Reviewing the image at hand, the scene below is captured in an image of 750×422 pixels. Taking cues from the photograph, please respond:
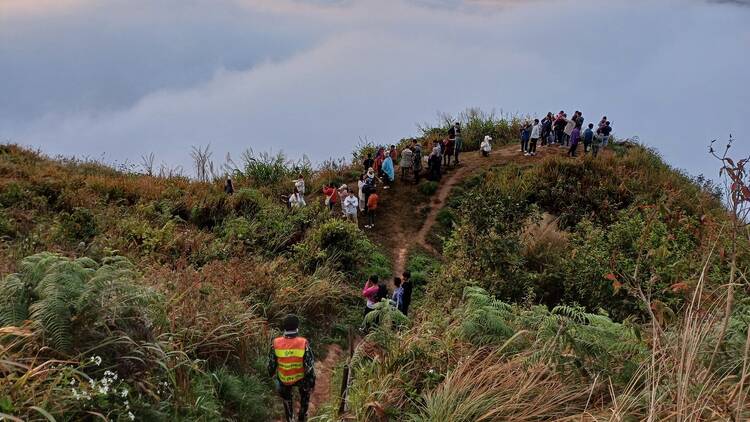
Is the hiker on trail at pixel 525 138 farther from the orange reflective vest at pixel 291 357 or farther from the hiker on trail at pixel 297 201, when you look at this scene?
the orange reflective vest at pixel 291 357

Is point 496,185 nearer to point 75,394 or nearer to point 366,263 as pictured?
point 366,263

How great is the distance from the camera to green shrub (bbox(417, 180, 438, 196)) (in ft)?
58.2

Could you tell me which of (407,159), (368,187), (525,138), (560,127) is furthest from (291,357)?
(560,127)

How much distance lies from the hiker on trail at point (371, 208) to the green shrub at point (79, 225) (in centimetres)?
690

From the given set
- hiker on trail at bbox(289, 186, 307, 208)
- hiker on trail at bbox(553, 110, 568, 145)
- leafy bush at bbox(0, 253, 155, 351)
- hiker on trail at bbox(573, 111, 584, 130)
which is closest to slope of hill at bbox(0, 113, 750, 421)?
leafy bush at bbox(0, 253, 155, 351)

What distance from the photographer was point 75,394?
4.20 m

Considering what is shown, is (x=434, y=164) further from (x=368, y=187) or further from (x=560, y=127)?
(x=560, y=127)

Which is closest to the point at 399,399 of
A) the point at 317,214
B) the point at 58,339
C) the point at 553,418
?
the point at 553,418

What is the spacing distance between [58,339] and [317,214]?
383 inches

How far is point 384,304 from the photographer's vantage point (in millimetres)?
6988

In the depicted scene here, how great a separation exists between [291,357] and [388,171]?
12.0 metres

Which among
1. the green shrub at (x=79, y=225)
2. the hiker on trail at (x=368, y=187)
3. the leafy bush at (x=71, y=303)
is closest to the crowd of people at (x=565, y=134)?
the hiker on trail at (x=368, y=187)

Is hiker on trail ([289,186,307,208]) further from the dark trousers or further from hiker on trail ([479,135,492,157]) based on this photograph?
the dark trousers

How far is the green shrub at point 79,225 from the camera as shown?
11.2 meters
